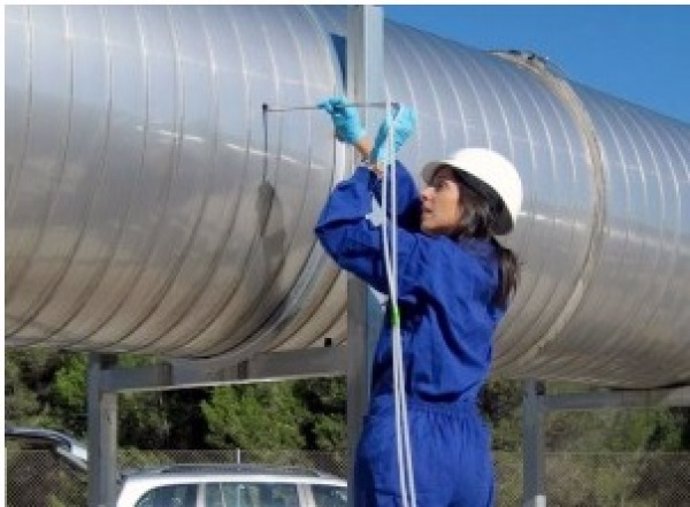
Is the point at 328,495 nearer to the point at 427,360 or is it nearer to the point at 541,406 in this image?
the point at 541,406

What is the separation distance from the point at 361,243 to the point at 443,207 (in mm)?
257

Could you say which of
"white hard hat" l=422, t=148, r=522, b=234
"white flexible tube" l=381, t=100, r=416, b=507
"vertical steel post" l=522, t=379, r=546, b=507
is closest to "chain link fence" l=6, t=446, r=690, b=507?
"vertical steel post" l=522, t=379, r=546, b=507

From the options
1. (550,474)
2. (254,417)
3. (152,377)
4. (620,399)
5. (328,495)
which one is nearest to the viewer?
(152,377)

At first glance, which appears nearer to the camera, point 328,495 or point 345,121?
point 345,121

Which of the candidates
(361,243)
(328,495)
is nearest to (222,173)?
(361,243)

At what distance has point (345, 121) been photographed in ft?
13.8

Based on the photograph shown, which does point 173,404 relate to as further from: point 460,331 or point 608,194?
point 460,331

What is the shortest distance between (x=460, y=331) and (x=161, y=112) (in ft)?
3.43

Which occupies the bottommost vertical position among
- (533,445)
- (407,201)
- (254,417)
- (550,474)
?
(550,474)

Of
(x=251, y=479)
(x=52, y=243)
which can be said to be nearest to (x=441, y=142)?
(x=52, y=243)

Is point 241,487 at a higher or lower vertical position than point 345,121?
lower

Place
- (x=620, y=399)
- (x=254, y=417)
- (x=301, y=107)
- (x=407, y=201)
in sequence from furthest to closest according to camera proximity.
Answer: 1. (x=254, y=417)
2. (x=620, y=399)
3. (x=301, y=107)
4. (x=407, y=201)

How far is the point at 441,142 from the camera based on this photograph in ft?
16.6

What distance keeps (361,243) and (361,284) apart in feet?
2.38
